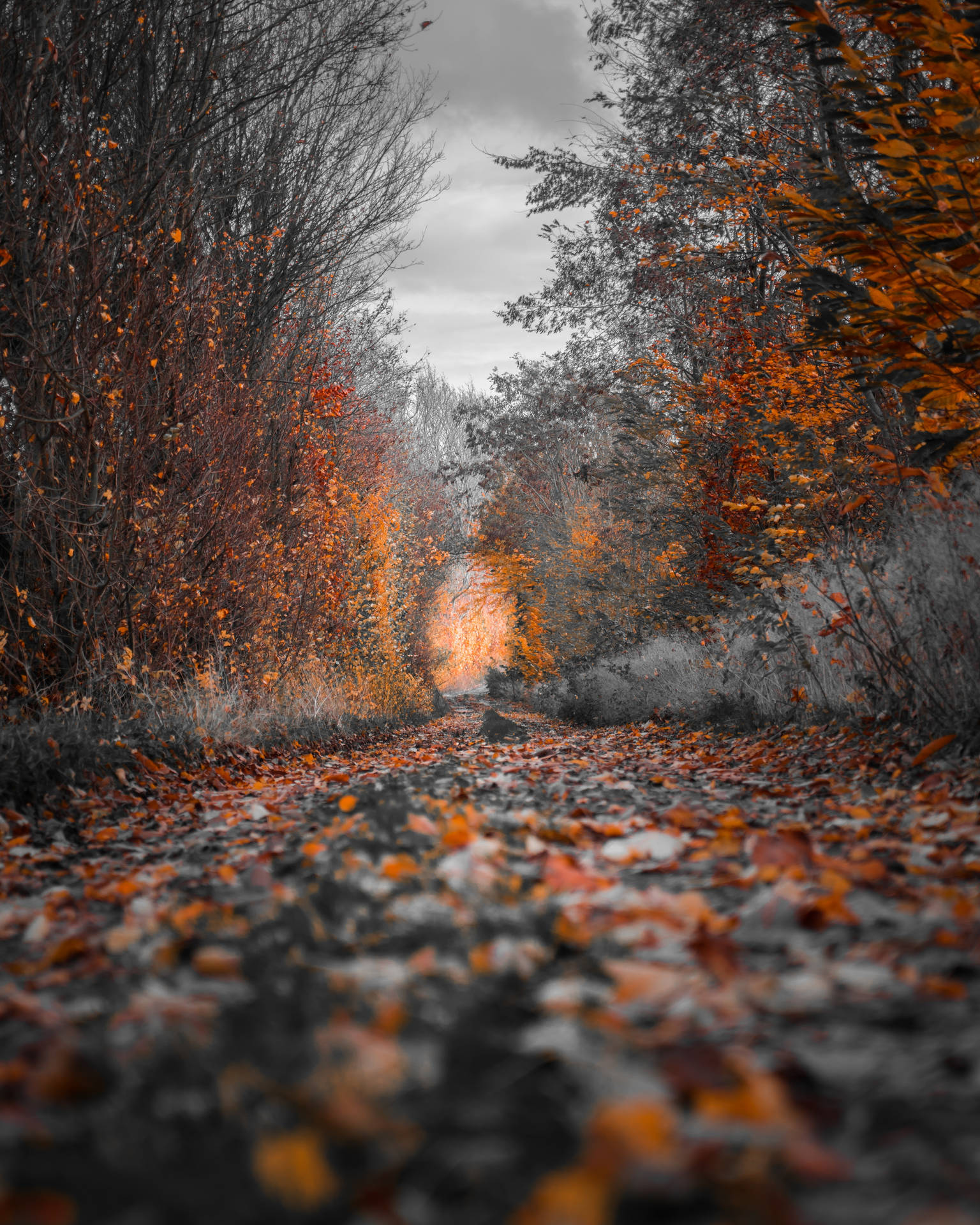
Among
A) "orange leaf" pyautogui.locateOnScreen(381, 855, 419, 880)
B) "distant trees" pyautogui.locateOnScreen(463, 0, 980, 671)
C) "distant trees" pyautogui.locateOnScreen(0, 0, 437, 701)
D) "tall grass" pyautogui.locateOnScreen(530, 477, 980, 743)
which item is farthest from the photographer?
"distant trees" pyautogui.locateOnScreen(0, 0, 437, 701)

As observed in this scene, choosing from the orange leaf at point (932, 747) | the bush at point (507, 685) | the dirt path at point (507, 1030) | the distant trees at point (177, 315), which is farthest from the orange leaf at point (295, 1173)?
the bush at point (507, 685)

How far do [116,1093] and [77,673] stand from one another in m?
5.66

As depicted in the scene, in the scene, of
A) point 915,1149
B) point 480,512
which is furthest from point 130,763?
point 480,512

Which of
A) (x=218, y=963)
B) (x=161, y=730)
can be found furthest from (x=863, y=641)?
(x=161, y=730)

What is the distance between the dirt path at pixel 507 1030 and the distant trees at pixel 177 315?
3973 millimetres

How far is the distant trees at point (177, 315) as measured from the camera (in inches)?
226

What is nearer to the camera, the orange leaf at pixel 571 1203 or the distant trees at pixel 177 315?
the orange leaf at pixel 571 1203

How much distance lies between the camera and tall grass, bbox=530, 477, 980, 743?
426 centimetres

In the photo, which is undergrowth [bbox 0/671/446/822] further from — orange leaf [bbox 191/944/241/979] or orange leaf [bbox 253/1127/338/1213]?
orange leaf [bbox 253/1127/338/1213]

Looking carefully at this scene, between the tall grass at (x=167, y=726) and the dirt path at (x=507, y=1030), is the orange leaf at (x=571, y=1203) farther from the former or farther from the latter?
the tall grass at (x=167, y=726)

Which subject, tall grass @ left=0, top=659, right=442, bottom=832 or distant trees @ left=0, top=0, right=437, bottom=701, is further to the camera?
distant trees @ left=0, top=0, right=437, bottom=701

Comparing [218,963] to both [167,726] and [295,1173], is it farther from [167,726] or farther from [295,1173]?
[167,726]

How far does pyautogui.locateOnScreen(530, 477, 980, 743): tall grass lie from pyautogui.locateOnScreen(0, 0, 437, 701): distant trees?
544cm

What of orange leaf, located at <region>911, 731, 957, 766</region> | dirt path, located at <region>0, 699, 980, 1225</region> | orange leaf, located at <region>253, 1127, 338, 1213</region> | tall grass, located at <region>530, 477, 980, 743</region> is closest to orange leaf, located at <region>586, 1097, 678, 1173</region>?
dirt path, located at <region>0, 699, 980, 1225</region>
